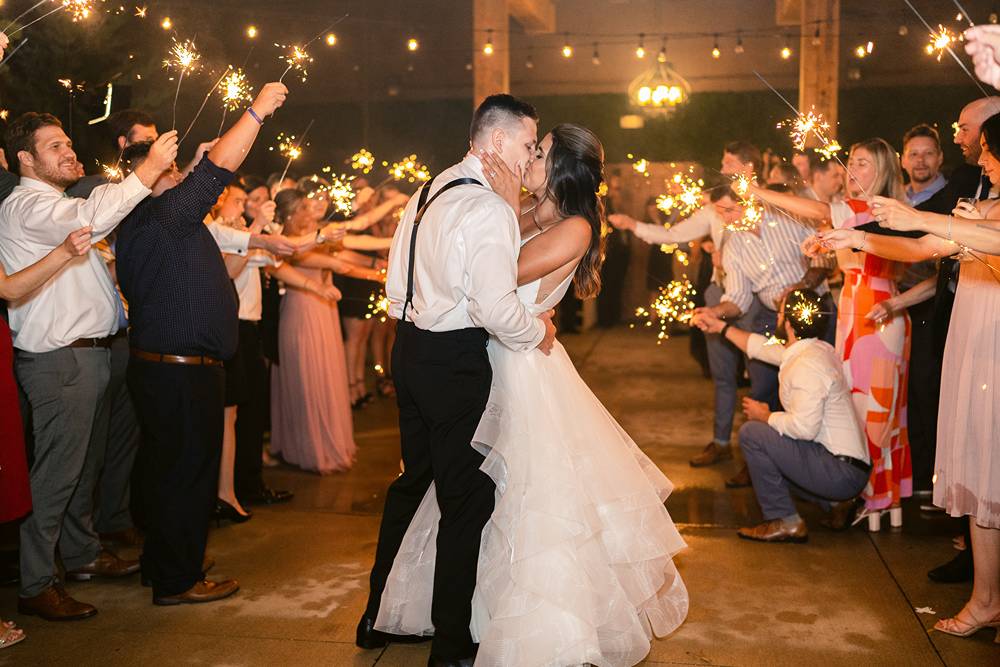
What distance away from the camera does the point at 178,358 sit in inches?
141

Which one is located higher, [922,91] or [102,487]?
[922,91]

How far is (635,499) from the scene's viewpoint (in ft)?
10.7

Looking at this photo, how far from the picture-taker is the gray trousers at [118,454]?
4102 millimetres

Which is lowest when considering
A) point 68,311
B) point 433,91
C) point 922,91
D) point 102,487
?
point 102,487

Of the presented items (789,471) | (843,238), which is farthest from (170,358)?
(789,471)

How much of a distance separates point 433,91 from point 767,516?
9.41 m

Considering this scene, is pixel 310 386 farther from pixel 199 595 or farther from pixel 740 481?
pixel 740 481

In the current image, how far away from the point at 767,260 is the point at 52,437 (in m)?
3.91

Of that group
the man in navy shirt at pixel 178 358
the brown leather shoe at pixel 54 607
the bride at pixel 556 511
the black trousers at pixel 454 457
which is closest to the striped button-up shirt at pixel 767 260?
the bride at pixel 556 511

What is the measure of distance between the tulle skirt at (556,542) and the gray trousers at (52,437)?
135 cm

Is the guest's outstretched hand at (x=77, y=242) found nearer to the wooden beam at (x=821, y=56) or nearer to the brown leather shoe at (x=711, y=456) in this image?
the brown leather shoe at (x=711, y=456)

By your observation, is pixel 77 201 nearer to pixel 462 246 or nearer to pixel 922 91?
pixel 462 246

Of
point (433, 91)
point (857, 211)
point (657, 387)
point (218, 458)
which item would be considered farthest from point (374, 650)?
point (433, 91)

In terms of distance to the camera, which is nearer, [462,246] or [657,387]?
[462,246]
